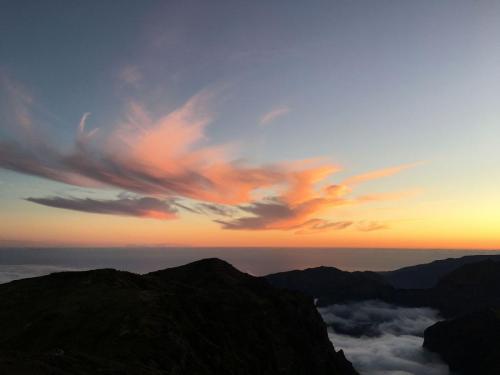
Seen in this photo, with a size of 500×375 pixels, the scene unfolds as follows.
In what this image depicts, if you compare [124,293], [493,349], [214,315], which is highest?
[124,293]

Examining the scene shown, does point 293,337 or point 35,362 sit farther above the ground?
point 35,362

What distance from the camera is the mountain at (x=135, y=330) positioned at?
42.6 metres

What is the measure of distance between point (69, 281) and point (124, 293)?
65.7ft

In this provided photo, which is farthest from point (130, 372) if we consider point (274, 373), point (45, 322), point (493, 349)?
point (493, 349)

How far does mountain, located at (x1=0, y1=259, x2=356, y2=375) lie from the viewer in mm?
42562

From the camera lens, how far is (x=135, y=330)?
53.6 m

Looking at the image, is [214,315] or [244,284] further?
[244,284]

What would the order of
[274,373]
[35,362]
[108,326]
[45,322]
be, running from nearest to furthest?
[35,362] → [108,326] → [45,322] → [274,373]

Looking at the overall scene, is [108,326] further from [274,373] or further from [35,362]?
[274,373]

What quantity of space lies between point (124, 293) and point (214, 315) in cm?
2327

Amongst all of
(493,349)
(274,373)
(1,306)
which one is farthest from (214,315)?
(493,349)

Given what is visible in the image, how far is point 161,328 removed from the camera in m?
55.4

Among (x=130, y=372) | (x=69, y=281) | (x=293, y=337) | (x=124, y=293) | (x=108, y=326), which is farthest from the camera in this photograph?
(x=293, y=337)

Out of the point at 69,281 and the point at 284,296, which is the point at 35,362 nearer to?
the point at 69,281
